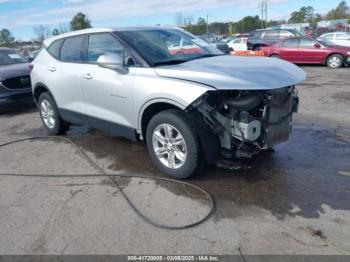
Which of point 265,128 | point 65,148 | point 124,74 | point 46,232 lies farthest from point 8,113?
point 265,128

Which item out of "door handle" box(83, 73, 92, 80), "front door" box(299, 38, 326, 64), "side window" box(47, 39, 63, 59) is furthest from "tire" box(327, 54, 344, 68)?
"door handle" box(83, 73, 92, 80)

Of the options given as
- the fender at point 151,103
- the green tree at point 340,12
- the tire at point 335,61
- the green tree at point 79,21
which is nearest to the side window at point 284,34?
the tire at point 335,61

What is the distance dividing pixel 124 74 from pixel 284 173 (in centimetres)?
239

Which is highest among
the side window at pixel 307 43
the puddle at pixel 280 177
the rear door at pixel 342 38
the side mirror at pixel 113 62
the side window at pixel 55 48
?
the side window at pixel 55 48

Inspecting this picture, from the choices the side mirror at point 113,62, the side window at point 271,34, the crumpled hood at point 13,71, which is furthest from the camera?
the side window at point 271,34

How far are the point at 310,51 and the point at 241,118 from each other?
591 inches

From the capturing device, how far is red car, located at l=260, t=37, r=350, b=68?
55.0 feet

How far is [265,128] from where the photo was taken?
418cm

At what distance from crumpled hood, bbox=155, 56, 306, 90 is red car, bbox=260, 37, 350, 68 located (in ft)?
45.3

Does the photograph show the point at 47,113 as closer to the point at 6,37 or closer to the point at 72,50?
the point at 72,50

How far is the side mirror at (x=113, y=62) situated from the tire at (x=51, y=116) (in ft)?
6.76

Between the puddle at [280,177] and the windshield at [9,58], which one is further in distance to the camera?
the windshield at [9,58]

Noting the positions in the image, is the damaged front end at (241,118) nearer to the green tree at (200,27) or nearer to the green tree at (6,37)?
the green tree at (6,37)

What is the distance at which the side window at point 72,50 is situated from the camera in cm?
568
